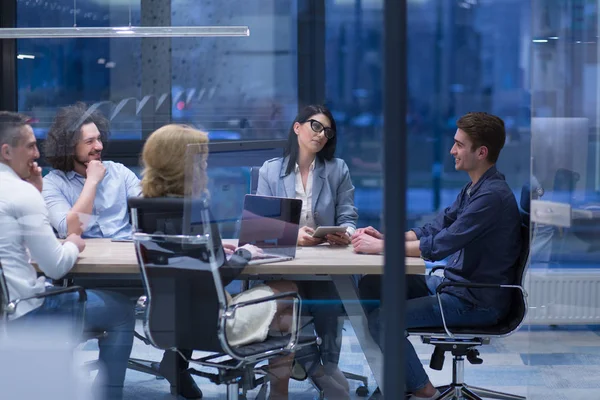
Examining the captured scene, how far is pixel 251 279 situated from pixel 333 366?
2.05ft

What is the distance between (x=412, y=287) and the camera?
3684 millimetres

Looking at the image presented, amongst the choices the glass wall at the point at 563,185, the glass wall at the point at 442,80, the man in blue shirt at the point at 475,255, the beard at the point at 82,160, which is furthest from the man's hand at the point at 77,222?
the glass wall at the point at 563,185

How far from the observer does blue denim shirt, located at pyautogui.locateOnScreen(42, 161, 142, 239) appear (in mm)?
3406

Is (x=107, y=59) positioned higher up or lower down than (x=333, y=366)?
higher up

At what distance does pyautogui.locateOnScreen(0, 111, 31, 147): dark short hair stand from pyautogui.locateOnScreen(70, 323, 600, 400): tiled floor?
0.87 m

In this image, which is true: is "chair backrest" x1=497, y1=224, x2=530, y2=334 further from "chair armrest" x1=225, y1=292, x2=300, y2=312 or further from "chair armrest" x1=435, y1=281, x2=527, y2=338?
"chair armrest" x1=225, y1=292, x2=300, y2=312

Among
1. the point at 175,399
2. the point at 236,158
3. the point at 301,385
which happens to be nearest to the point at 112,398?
the point at 175,399

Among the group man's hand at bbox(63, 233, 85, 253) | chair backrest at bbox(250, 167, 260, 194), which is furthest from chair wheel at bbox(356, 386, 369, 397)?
man's hand at bbox(63, 233, 85, 253)

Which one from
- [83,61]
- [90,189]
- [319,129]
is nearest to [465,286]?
[319,129]

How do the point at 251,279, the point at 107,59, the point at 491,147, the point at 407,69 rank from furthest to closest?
the point at 107,59
the point at 491,147
the point at 251,279
the point at 407,69

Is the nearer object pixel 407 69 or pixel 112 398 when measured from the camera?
pixel 407 69

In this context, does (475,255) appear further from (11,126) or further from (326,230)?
(11,126)

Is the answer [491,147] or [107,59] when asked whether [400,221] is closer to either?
[491,147]

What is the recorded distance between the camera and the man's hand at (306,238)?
3.67 metres
